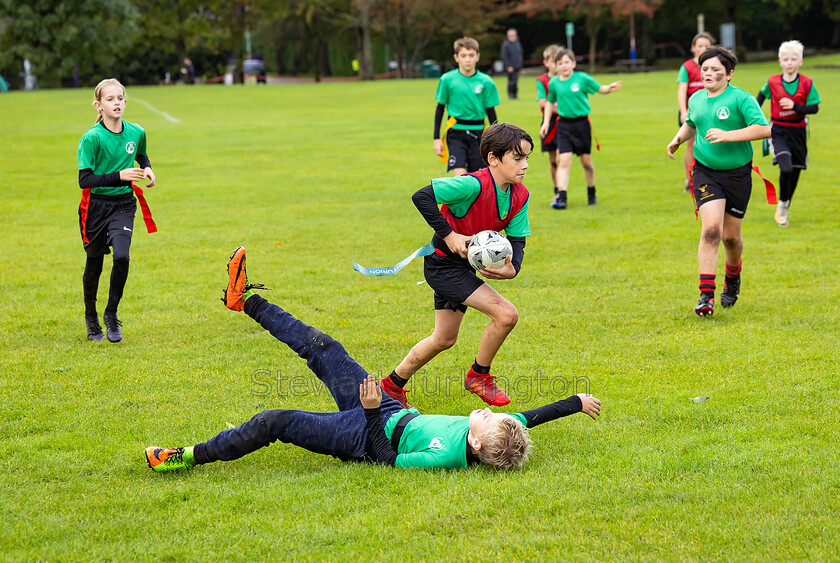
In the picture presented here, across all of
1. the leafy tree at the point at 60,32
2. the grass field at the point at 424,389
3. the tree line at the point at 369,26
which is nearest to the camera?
the grass field at the point at 424,389

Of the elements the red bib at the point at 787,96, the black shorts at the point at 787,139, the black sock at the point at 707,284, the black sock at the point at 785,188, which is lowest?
the black sock at the point at 707,284

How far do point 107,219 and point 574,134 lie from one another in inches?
319

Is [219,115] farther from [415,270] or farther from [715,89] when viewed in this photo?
[715,89]

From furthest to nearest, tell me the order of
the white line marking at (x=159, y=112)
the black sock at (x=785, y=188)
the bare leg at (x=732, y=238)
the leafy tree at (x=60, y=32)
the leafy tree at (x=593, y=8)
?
the leafy tree at (x=60, y=32)
the leafy tree at (x=593, y=8)
the white line marking at (x=159, y=112)
the black sock at (x=785, y=188)
the bare leg at (x=732, y=238)

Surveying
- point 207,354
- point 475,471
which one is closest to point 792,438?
point 475,471

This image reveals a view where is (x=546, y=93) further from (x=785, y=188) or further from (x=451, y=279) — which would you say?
(x=451, y=279)

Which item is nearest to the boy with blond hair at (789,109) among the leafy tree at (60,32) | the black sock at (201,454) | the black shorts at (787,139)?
the black shorts at (787,139)

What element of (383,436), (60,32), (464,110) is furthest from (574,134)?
(60,32)

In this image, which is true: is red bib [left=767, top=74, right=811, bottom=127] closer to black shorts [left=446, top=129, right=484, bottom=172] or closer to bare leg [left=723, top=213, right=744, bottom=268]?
black shorts [left=446, top=129, right=484, bottom=172]

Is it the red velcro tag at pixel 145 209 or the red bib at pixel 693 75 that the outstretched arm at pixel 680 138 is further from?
the red bib at pixel 693 75

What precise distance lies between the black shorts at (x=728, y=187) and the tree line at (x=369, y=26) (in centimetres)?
4873

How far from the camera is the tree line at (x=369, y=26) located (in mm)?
57906

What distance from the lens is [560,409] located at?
512 centimetres

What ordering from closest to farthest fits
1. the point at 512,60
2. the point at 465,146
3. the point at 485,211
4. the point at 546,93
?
Answer: the point at 485,211, the point at 465,146, the point at 546,93, the point at 512,60
